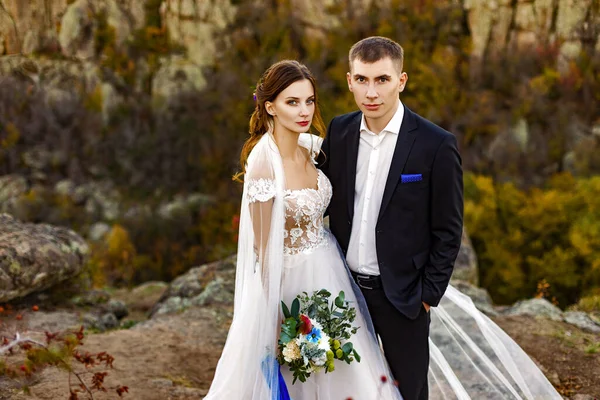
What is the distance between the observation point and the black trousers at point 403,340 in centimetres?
330

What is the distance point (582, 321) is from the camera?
5.77 metres

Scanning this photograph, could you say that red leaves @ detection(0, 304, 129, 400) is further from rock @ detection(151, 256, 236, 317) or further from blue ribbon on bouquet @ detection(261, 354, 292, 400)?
rock @ detection(151, 256, 236, 317)

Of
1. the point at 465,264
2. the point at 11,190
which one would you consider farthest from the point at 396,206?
Result: the point at 11,190

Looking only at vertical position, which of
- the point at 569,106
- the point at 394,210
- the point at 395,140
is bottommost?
the point at 569,106

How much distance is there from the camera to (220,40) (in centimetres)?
2691

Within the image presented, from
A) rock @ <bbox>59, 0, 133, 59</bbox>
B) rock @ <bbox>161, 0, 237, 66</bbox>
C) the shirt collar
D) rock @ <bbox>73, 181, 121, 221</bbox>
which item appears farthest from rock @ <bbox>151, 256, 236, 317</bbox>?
rock @ <bbox>161, 0, 237, 66</bbox>

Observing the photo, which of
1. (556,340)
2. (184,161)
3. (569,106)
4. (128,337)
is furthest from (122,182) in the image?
(556,340)

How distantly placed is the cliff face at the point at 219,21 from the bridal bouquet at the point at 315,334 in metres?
21.5

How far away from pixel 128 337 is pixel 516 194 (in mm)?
16905

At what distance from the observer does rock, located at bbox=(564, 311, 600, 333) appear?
5.58m

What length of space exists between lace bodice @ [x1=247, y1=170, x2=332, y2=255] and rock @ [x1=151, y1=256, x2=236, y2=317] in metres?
3.46

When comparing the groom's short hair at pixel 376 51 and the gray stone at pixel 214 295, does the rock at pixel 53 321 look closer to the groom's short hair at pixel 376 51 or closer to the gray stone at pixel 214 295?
the gray stone at pixel 214 295

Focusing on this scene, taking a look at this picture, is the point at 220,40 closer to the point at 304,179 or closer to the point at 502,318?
the point at 502,318

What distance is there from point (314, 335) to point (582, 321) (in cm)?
369
